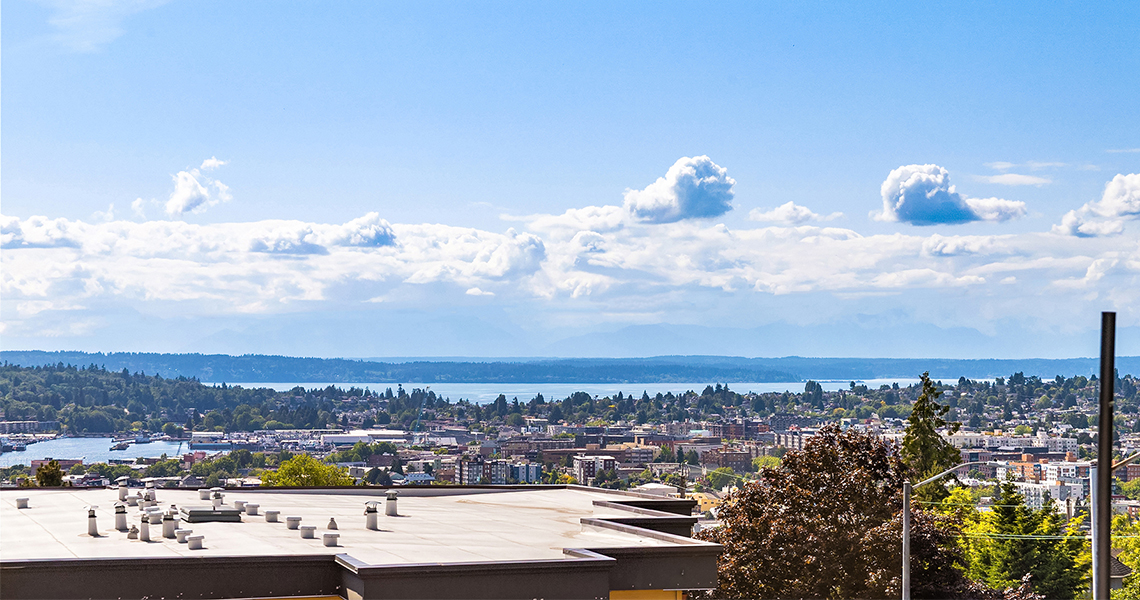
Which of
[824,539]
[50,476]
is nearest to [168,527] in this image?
[824,539]

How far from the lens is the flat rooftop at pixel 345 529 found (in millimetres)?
13758

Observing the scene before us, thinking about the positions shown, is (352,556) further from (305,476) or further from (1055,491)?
(1055,491)

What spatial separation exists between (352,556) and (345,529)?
3579mm

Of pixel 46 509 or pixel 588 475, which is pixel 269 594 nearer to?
pixel 46 509

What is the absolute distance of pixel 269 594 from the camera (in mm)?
12961

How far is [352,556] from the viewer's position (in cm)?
1345

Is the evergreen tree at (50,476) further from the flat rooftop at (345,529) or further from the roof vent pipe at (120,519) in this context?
the roof vent pipe at (120,519)

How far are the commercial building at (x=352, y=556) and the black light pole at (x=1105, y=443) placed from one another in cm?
673

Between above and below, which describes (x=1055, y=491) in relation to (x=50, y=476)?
below

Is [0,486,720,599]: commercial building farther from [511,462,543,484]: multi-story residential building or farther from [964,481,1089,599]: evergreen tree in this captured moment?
[511,462,543,484]: multi-story residential building

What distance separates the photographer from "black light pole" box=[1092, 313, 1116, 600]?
287 inches

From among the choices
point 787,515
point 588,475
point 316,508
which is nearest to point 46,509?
point 316,508

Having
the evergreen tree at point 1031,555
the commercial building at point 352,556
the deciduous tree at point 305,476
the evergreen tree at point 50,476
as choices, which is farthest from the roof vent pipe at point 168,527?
the deciduous tree at point 305,476

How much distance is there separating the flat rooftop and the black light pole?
7464 mm
